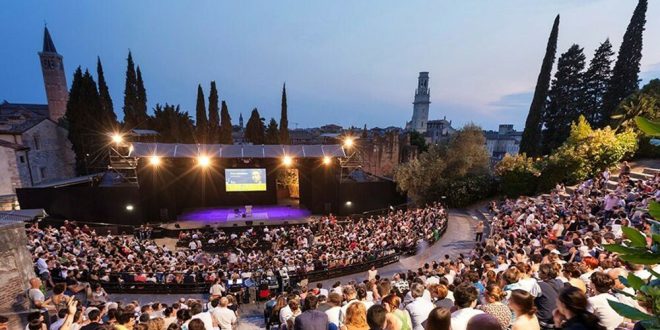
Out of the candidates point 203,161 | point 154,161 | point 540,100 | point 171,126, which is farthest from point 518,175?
point 171,126

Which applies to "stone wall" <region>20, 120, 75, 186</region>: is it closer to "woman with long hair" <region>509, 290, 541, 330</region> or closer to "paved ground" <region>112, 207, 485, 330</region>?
"paved ground" <region>112, 207, 485, 330</region>

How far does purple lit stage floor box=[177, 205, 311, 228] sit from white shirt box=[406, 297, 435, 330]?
1540cm

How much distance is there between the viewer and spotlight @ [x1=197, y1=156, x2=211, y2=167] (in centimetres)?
1873

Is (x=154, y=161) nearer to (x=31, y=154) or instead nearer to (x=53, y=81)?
(x=31, y=154)

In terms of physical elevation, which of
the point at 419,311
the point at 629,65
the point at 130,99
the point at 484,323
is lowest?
the point at 419,311

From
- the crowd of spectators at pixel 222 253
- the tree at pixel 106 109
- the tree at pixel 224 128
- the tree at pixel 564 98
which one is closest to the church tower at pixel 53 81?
the tree at pixel 106 109

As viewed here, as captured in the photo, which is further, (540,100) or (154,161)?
(540,100)

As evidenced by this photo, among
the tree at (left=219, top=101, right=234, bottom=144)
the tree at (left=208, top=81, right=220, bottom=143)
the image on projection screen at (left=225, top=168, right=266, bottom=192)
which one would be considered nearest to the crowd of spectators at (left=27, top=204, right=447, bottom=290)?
the image on projection screen at (left=225, top=168, right=266, bottom=192)

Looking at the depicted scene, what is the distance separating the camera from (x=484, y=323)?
248cm

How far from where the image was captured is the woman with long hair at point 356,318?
363 centimetres

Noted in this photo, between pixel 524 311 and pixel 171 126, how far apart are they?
35.7 metres

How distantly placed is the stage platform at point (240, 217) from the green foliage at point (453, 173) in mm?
8327

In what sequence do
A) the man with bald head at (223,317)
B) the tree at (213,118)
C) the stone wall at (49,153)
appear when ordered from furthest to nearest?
the tree at (213,118) → the stone wall at (49,153) → the man with bald head at (223,317)

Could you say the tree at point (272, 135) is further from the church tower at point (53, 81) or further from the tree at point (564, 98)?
the church tower at point (53, 81)
